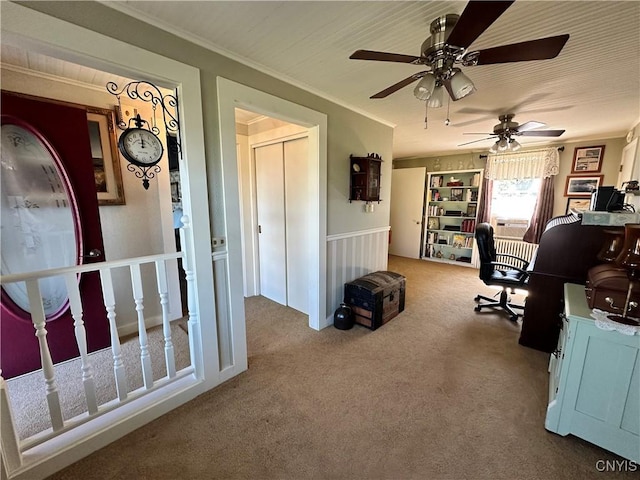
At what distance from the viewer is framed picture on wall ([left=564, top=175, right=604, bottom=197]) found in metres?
4.01

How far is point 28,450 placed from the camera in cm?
133

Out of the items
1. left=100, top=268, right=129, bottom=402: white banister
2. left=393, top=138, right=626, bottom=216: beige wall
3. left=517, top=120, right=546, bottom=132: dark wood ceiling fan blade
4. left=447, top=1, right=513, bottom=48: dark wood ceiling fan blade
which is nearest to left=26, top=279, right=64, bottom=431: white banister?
left=100, top=268, right=129, bottom=402: white banister

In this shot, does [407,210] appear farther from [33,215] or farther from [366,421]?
[33,215]

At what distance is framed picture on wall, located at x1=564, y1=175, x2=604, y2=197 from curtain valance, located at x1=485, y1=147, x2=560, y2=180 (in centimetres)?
27

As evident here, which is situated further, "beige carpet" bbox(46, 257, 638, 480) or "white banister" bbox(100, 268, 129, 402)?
"white banister" bbox(100, 268, 129, 402)

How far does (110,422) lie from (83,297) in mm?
1256

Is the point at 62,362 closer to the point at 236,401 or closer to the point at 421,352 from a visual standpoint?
the point at 236,401

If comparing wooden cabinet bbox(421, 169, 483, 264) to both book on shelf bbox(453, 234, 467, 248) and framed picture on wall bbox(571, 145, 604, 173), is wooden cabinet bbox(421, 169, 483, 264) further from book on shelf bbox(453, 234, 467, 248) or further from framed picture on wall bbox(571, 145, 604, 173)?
framed picture on wall bbox(571, 145, 604, 173)

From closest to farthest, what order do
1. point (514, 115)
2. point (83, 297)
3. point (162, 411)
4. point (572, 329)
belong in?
point (572, 329)
point (162, 411)
point (83, 297)
point (514, 115)

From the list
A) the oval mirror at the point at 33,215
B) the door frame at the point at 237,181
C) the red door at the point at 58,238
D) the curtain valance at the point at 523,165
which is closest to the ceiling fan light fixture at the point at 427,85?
the door frame at the point at 237,181

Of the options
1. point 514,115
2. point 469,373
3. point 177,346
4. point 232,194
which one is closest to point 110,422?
point 177,346

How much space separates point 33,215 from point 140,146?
3.48 feet

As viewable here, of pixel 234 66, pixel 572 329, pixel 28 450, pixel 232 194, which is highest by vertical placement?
pixel 234 66

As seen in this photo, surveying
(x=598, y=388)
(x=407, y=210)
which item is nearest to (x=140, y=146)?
(x=598, y=388)
